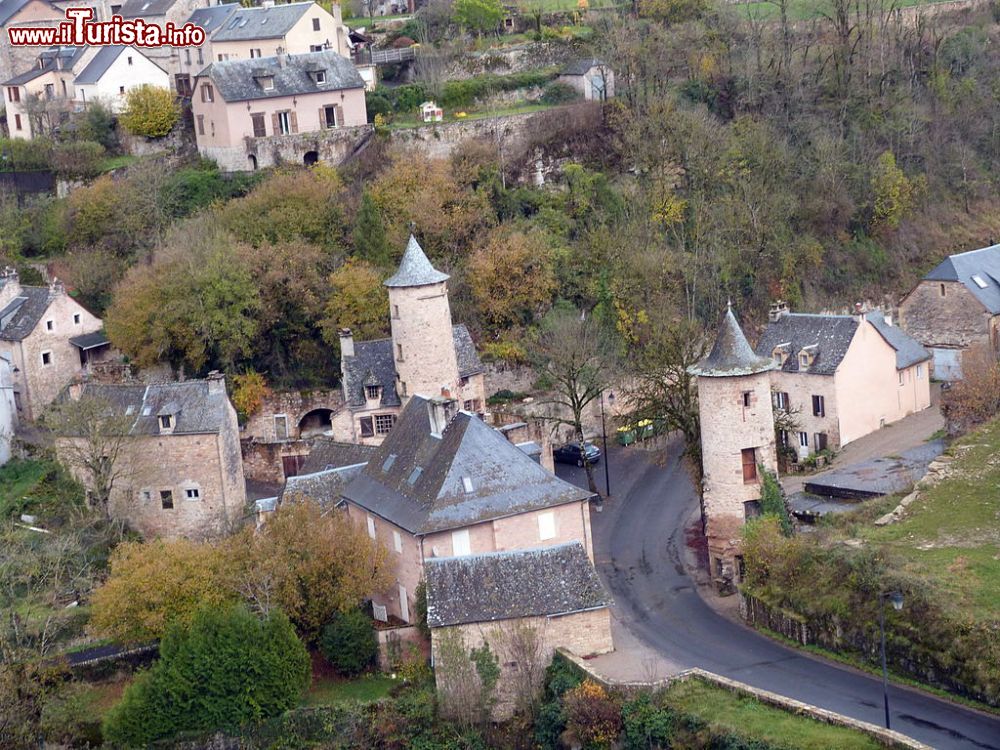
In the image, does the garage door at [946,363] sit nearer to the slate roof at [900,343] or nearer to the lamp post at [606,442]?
the slate roof at [900,343]

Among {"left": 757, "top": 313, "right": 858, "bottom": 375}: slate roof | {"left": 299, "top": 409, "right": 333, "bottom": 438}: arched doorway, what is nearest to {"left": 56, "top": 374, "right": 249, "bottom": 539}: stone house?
{"left": 299, "top": 409, "right": 333, "bottom": 438}: arched doorway

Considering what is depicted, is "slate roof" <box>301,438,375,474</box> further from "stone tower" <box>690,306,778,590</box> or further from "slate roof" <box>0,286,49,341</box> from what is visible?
"slate roof" <box>0,286,49,341</box>

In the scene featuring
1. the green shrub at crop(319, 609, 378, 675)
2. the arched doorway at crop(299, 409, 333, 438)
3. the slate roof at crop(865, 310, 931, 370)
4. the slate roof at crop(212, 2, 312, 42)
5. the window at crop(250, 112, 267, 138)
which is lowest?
the green shrub at crop(319, 609, 378, 675)

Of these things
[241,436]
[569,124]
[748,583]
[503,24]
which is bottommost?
[748,583]

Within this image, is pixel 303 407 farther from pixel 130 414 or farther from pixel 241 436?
pixel 130 414

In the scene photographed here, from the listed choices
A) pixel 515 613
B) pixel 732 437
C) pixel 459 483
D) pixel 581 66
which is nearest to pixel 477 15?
pixel 581 66

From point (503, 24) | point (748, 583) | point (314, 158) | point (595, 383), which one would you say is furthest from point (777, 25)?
point (748, 583)

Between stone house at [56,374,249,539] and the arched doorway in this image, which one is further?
the arched doorway

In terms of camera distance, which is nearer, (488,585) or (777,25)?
(488,585)
